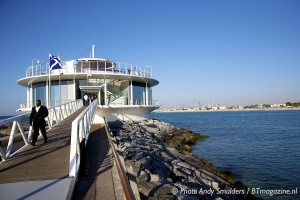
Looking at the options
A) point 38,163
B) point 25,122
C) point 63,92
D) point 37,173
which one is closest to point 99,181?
point 37,173

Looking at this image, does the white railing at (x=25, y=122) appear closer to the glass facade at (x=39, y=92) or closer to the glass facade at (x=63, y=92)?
the glass facade at (x=63, y=92)

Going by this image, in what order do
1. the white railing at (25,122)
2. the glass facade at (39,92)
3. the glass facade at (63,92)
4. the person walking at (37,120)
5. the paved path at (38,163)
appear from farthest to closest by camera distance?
the glass facade at (39,92), the glass facade at (63,92), the person walking at (37,120), the white railing at (25,122), the paved path at (38,163)

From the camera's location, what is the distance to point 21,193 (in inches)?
185

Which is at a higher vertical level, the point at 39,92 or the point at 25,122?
the point at 39,92

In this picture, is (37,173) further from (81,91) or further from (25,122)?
(81,91)

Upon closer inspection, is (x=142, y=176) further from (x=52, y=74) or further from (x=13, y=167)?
(x=52, y=74)

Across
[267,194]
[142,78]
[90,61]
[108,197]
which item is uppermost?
[90,61]

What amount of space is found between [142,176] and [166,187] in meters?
0.76

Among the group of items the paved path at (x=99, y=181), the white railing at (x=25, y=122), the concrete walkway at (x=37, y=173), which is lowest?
the paved path at (x=99, y=181)

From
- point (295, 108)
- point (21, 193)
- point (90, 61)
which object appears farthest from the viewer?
point (295, 108)

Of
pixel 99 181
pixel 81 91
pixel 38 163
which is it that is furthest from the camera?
pixel 81 91

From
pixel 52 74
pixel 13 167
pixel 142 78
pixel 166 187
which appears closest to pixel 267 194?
pixel 166 187

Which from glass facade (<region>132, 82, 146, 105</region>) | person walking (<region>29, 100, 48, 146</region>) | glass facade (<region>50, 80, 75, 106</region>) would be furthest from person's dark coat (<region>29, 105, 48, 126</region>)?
glass facade (<region>132, 82, 146, 105</region>)

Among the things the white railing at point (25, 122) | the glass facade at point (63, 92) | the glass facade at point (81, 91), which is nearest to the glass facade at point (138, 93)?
the glass facade at point (81, 91)
